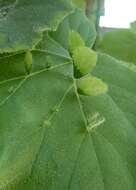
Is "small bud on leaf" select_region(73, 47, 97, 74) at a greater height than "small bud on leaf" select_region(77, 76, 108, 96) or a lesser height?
greater

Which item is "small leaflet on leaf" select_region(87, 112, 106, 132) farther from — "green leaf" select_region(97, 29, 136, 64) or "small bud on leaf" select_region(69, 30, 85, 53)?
"green leaf" select_region(97, 29, 136, 64)

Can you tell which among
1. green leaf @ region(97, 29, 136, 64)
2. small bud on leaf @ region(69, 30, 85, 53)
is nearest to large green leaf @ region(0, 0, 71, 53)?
small bud on leaf @ region(69, 30, 85, 53)

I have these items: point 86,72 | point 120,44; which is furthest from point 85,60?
point 120,44

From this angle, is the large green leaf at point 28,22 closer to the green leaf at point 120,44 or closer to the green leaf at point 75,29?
the green leaf at point 75,29

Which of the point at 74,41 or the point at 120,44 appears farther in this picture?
the point at 120,44

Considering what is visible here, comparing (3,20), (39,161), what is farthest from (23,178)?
(3,20)

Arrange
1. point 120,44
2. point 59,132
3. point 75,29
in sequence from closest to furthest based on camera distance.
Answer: point 59,132 < point 75,29 < point 120,44

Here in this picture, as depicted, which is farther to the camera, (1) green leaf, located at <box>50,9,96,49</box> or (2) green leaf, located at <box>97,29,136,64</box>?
(2) green leaf, located at <box>97,29,136,64</box>

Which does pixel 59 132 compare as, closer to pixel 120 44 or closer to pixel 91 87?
pixel 91 87
